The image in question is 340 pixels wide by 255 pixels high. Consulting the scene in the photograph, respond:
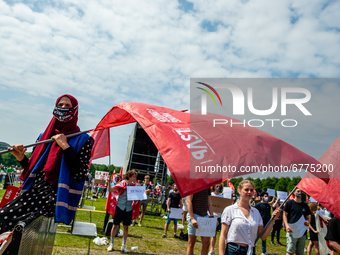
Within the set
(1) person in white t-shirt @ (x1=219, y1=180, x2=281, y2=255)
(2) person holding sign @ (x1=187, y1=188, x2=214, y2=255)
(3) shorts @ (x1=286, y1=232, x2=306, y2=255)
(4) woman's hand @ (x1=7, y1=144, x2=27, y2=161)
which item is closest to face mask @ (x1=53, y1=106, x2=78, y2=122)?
(4) woman's hand @ (x1=7, y1=144, x2=27, y2=161)

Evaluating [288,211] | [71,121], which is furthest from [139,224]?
[71,121]

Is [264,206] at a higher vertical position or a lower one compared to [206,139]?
lower

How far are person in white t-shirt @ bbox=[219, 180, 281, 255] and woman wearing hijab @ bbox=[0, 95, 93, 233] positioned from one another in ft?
7.26

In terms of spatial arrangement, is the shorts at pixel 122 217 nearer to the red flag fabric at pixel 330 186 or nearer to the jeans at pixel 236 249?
the jeans at pixel 236 249

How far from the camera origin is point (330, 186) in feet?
11.8

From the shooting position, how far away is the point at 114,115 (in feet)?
14.6

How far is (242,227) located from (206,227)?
4.69 feet

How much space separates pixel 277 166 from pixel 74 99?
261 centimetres

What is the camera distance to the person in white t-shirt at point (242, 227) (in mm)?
3779

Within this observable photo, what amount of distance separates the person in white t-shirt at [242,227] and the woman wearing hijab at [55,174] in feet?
7.26

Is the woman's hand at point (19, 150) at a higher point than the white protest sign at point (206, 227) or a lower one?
higher

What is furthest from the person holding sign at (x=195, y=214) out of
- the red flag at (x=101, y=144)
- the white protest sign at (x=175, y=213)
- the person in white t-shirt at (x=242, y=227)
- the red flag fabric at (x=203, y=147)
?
the white protest sign at (x=175, y=213)

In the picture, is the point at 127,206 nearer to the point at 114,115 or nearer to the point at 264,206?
the point at 114,115

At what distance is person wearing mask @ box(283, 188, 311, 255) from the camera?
6844mm
